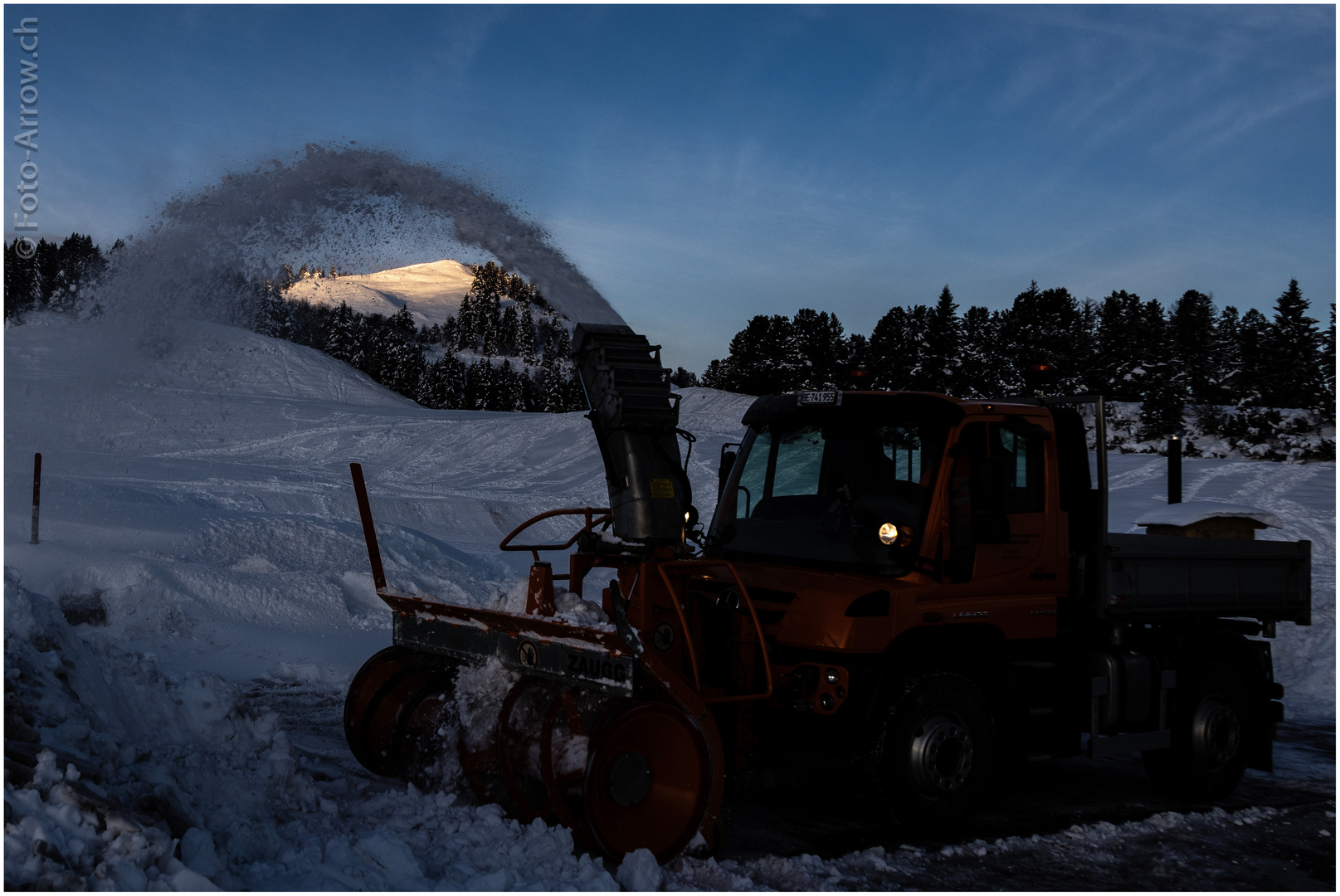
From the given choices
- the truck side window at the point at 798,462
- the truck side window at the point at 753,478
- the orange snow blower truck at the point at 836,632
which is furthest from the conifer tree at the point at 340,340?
the orange snow blower truck at the point at 836,632

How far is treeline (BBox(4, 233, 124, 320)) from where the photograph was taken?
987cm

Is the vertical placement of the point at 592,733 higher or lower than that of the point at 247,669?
higher

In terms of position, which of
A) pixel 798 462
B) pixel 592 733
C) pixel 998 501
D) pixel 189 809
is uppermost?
pixel 798 462

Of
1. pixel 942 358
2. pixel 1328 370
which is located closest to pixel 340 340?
pixel 942 358

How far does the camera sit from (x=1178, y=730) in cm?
743

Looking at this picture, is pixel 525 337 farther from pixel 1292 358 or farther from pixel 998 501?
pixel 998 501

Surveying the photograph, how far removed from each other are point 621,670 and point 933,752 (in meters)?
2.08

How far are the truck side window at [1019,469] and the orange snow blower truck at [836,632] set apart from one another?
18 mm

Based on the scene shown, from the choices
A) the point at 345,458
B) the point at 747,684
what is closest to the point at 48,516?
the point at 747,684

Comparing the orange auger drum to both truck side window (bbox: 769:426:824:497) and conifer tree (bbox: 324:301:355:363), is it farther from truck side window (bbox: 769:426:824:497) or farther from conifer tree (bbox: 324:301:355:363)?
conifer tree (bbox: 324:301:355:363)

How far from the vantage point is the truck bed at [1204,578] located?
7.05 meters

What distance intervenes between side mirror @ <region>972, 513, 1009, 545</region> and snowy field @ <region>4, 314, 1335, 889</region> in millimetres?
1730

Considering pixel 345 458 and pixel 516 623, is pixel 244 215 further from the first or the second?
pixel 345 458

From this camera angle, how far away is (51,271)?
156 ft
